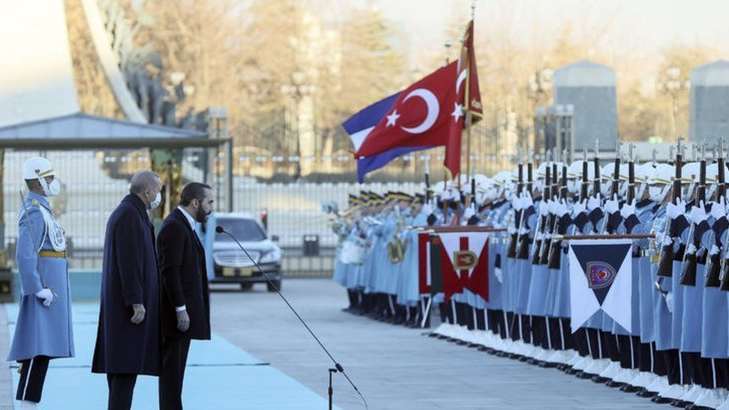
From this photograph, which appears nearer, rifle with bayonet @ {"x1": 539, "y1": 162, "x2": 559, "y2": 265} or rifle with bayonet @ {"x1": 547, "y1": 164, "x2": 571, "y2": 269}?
rifle with bayonet @ {"x1": 547, "y1": 164, "x2": 571, "y2": 269}

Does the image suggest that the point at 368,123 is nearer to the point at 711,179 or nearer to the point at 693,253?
the point at 711,179

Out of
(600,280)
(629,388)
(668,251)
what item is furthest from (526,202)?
(668,251)

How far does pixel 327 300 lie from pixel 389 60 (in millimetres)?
67759

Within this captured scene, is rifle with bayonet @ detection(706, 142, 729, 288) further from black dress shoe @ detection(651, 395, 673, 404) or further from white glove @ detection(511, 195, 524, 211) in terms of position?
white glove @ detection(511, 195, 524, 211)

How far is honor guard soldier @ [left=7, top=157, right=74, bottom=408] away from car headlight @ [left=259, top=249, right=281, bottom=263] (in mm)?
21526

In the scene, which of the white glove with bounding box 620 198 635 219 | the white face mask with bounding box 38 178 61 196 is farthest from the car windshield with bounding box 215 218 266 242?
the white face mask with bounding box 38 178 61 196

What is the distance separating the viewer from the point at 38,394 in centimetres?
1314

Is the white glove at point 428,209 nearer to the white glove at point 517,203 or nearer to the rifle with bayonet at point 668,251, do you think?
the white glove at point 517,203

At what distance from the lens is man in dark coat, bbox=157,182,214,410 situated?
12430 mm

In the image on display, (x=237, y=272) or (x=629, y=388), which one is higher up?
(x=237, y=272)

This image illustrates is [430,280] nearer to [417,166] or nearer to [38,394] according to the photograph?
[38,394]

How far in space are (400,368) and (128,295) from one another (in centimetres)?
666

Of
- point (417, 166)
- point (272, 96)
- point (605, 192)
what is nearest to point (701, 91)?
point (417, 166)

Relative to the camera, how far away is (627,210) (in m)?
16.1
